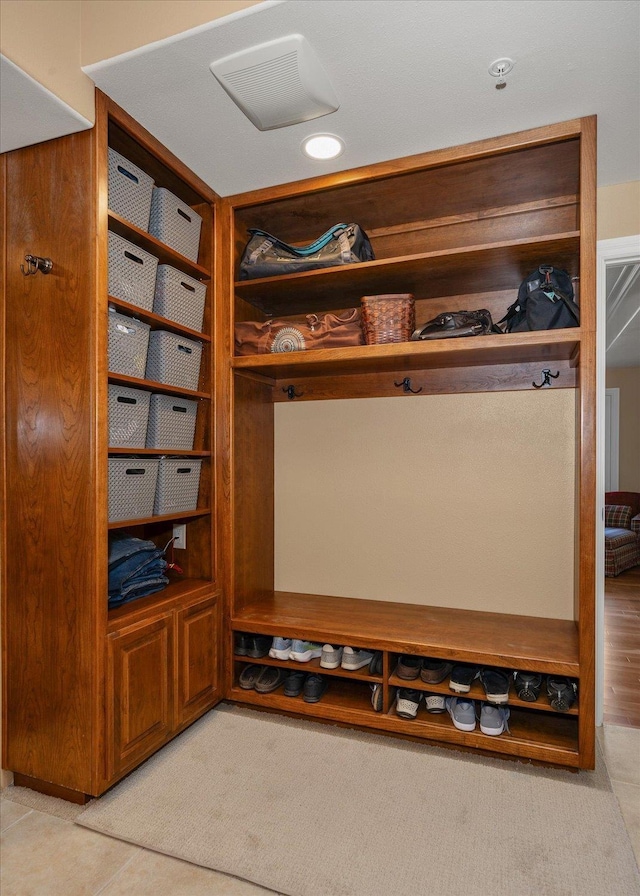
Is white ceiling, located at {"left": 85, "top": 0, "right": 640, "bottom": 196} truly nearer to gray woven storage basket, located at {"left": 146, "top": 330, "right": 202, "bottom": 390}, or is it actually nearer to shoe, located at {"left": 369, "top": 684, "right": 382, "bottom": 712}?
gray woven storage basket, located at {"left": 146, "top": 330, "right": 202, "bottom": 390}

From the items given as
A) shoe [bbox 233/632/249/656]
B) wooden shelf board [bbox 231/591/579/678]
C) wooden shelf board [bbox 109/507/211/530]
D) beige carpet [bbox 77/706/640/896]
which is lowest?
beige carpet [bbox 77/706/640/896]

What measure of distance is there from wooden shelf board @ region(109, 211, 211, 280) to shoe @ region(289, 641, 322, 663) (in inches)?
71.2

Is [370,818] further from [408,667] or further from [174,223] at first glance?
[174,223]

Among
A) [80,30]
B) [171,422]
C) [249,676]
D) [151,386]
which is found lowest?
[249,676]

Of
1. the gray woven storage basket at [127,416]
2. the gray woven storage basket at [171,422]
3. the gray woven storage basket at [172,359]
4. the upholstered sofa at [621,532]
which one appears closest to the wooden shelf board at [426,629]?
the gray woven storage basket at [171,422]

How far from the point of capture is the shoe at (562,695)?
2.02 m

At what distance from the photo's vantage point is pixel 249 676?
2.54 meters

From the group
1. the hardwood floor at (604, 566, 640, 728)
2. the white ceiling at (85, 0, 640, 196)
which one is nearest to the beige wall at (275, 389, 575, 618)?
Result: the hardwood floor at (604, 566, 640, 728)

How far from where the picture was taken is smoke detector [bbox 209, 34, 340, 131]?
1.62 metres

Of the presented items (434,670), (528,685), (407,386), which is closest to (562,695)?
(528,685)

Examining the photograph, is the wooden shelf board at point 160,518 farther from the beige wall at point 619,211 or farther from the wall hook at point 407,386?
the beige wall at point 619,211

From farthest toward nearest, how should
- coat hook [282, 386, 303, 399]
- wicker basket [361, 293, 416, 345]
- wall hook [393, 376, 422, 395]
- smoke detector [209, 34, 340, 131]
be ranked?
coat hook [282, 386, 303, 399] → wall hook [393, 376, 422, 395] → wicker basket [361, 293, 416, 345] → smoke detector [209, 34, 340, 131]

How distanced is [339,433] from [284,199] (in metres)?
1.18

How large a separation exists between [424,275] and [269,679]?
2.02m
